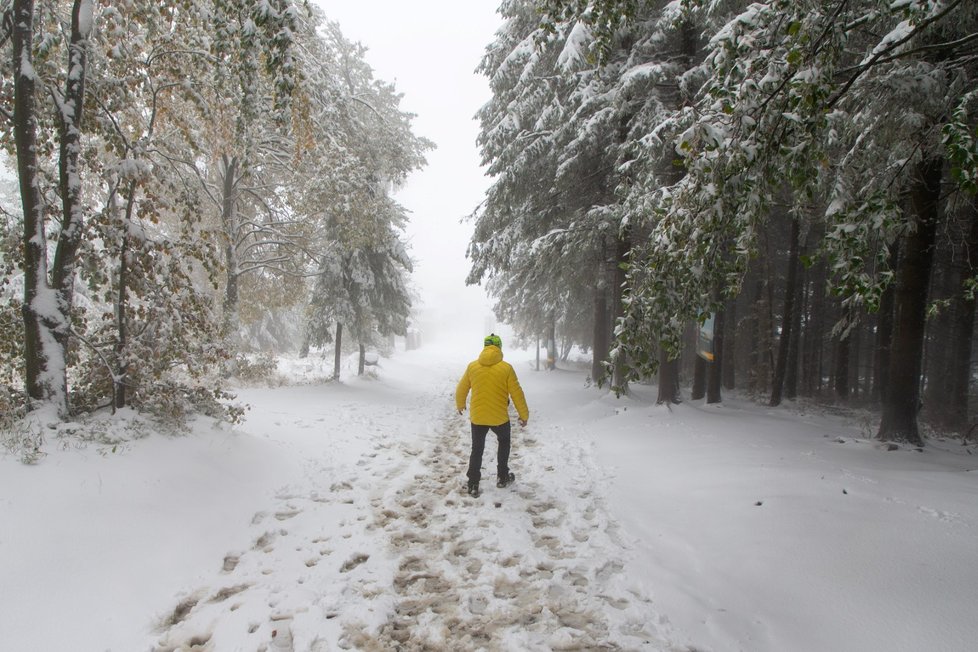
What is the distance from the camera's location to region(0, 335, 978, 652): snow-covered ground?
3176 millimetres

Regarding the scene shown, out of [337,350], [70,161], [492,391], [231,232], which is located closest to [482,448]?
[492,391]

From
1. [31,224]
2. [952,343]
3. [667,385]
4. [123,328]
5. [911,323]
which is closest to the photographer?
[31,224]

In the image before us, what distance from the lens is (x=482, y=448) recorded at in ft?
19.8

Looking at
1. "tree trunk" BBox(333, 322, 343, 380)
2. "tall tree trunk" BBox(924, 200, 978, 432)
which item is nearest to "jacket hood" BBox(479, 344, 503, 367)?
"tall tree trunk" BBox(924, 200, 978, 432)

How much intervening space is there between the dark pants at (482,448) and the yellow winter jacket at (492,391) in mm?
77

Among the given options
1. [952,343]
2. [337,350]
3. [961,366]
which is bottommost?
[337,350]

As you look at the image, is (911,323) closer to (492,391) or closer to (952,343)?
(492,391)

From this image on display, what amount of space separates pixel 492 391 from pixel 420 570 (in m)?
2.55

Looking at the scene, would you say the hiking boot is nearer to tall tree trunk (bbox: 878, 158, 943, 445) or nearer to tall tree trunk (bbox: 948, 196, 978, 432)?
tall tree trunk (bbox: 878, 158, 943, 445)

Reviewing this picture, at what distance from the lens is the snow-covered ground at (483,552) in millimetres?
3176

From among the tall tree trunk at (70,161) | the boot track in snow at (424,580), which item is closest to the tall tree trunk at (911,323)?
the boot track in snow at (424,580)

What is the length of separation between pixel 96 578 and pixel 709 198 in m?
5.08

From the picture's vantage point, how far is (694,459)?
680 cm

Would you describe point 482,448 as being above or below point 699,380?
below
